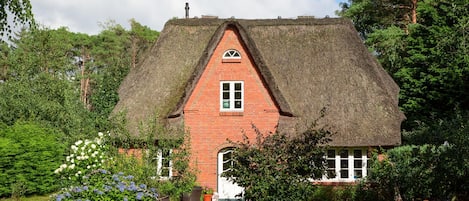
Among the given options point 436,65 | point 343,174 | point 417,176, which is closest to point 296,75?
point 343,174

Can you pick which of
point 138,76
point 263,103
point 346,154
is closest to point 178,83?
point 138,76

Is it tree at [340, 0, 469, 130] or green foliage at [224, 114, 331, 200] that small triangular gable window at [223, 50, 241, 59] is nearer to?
green foliage at [224, 114, 331, 200]

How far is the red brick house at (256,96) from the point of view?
22.0 metres

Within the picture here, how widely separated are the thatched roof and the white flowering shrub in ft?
8.71

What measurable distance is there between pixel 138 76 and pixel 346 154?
28.7ft

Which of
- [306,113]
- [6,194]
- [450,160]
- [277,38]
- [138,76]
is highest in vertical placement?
[277,38]

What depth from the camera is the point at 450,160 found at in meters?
12.5

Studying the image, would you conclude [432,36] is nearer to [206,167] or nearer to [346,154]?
[346,154]

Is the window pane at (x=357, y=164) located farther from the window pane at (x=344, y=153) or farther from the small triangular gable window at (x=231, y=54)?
the small triangular gable window at (x=231, y=54)

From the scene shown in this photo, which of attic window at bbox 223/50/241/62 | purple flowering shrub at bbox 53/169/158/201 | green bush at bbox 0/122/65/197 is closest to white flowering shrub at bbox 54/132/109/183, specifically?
green bush at bbox 0/122/65/197

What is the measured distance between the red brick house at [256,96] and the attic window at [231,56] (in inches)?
1.6

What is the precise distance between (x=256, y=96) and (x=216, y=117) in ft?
5.41

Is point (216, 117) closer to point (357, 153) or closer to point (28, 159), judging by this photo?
point (357, 153)

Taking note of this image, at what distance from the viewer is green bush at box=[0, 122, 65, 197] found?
73.5 feet
